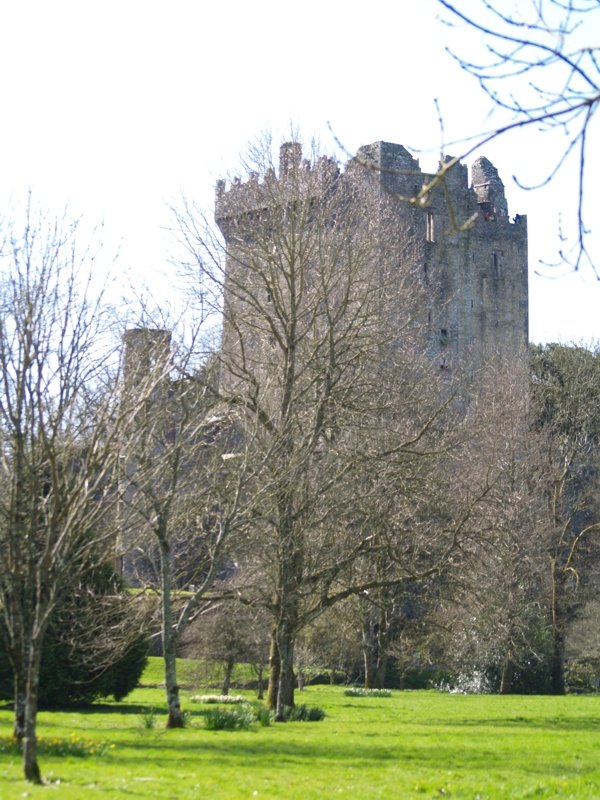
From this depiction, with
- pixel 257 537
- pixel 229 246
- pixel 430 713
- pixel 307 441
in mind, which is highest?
pixel 229 246

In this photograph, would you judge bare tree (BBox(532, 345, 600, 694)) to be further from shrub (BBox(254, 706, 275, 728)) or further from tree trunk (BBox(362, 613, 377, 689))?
shrub (BBox(254, 706, 275, 728))

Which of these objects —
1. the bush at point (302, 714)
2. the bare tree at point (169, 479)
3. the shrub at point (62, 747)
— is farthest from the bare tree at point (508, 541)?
the shrub at point (62, 747)

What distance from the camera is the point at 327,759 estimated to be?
10.8 metres

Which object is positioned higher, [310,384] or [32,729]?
[310,384]

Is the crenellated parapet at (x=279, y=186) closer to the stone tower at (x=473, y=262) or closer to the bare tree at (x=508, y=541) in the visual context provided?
the bare tree at (x=508, y=541)

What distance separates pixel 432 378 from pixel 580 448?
13.3 metres

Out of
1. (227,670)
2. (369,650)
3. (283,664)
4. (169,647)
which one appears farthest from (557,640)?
(169,647)

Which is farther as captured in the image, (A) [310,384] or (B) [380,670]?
(B) [380,670]

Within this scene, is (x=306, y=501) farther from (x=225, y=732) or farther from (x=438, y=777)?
(x=438, y=777)

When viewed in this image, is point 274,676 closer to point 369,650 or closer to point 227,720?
point 227,720

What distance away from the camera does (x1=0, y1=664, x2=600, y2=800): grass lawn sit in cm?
845

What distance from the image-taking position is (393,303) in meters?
19.5

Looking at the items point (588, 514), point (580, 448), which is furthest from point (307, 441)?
point (588, 514)

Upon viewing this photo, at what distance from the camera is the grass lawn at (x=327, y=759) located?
8.45m
